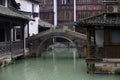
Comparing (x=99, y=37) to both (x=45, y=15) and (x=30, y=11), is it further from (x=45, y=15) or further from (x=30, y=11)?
(x=45, y=15)

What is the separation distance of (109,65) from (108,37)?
180 centimetres

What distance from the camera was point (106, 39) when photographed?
21062 millimetres

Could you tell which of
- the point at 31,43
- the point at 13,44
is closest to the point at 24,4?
the point at 31,43

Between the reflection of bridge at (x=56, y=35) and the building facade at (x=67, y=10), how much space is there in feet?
58.8

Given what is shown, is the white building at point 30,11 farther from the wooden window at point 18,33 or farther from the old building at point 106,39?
the old building at point 106,39

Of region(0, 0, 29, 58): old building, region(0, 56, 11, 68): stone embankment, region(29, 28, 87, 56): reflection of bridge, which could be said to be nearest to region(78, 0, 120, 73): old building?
region(0, 0, 29, 58): old building

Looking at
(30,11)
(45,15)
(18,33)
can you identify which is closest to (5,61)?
(18,33)

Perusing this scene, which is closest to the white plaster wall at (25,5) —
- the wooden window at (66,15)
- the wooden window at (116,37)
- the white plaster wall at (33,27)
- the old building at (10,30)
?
the white plaster wall at (33,27)

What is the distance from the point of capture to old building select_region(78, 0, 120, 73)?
67.2 ft

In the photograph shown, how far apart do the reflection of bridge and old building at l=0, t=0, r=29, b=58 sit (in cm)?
176

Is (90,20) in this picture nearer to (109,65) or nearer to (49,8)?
(109,65)

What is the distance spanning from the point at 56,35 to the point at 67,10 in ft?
63.8

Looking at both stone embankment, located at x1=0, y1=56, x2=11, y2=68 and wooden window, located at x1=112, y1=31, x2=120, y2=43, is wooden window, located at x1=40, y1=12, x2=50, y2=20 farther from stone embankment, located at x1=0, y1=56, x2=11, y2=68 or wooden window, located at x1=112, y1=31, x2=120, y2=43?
wooden window, located at x1=112, y1=31, x2=120, y2=43

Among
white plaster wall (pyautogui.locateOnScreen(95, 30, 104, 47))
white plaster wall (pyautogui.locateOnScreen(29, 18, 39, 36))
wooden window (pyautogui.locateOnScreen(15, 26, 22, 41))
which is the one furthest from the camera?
white plaster wall (pyautogui.locateOnScreen(29, 18, 39, 36))
